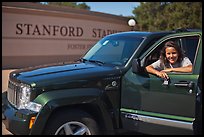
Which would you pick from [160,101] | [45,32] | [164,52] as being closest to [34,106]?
[160,101]

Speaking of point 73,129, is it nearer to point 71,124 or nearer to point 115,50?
point 71,124

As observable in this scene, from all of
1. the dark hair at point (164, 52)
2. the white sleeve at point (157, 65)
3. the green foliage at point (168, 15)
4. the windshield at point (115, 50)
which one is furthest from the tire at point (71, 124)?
the green foliage at point (168, 15)

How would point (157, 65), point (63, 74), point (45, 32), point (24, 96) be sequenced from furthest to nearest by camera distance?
point (45, 32) → point (157, 65) → point (63, 74) → point (24, 96)

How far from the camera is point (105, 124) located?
3.89m

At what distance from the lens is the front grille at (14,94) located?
385 centimetres

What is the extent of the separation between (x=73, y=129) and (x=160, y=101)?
4.00ft

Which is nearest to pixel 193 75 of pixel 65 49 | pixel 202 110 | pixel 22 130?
pixel 202 110

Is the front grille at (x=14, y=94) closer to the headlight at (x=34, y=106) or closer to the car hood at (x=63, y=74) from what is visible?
the car hood at (x=63, y=74)

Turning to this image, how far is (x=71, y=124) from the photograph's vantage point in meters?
3.72

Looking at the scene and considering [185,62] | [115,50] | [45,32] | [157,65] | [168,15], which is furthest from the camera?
[168,15]

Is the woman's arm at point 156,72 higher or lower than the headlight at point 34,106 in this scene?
higher

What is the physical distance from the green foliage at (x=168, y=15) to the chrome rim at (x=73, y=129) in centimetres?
2893

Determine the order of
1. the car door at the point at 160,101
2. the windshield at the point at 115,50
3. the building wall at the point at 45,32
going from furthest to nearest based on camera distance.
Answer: the building wall at the point at 45,32 → the windshield at the point at 115,50 → the car door at the point at 160,101

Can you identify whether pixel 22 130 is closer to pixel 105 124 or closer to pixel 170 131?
pixel 105 124
